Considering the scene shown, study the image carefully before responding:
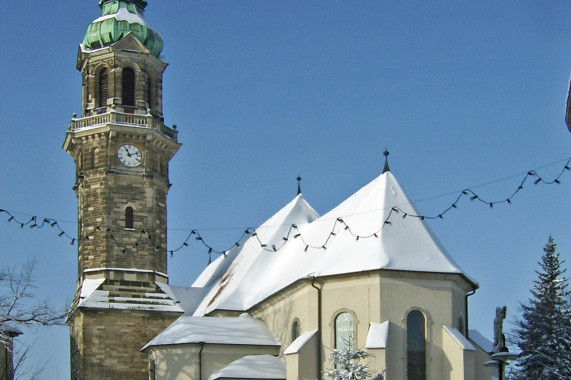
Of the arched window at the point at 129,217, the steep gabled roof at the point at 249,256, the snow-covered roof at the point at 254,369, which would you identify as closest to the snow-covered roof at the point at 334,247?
the steep gabled roof at the point at 249,256

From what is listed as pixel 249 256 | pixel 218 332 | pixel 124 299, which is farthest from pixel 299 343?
pixel 249 256

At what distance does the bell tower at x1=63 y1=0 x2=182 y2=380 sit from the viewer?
2005 inches

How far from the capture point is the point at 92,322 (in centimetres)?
5075

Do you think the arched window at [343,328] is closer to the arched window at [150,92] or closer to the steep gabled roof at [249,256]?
the steep gabled roof at [249,256]

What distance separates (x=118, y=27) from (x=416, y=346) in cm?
2247

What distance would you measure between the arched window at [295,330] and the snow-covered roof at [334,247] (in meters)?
1.53

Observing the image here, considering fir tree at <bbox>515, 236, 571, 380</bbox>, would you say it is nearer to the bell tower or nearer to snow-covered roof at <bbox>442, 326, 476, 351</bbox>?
snow-covered roof at <bbox>442, 326, 476, 351</bbox>

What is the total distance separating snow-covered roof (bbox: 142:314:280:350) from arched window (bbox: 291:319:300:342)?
72.2 inches

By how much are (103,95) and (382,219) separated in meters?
17.3

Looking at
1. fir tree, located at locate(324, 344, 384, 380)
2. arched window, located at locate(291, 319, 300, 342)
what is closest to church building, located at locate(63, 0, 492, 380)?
arched window, located at locate(291, 319, 300, 342)

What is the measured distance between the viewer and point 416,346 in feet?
131

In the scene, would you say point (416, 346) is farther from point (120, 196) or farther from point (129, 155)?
point (129, 155)

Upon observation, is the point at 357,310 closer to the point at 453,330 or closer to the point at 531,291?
the point at 453,330

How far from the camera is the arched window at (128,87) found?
54031 millimetres
